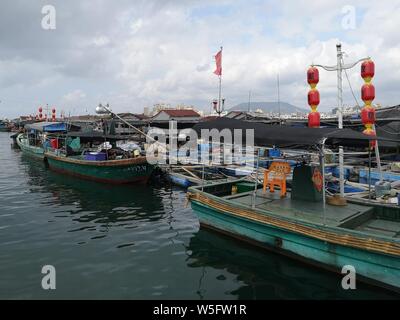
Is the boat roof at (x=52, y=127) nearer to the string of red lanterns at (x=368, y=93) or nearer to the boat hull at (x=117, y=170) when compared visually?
the boat hull at (x=117, y=170)

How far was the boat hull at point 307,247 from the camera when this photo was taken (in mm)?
6836

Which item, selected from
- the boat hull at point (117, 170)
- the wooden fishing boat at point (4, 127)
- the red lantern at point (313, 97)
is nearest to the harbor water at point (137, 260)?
the boat hull at point (117, 170)

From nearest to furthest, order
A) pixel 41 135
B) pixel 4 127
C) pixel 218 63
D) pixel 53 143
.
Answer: pixel 218 63 < pixel 53 143 < pixel 41 135 < pixel 4 127

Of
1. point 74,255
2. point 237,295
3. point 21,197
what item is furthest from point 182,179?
point 237,295

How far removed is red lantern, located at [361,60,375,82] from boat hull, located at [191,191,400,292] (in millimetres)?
8190

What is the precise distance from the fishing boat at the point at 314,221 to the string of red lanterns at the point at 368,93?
13.5 feet

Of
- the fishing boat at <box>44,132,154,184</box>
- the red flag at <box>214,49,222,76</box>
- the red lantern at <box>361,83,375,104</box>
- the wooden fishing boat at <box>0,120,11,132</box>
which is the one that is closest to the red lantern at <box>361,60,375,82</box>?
the red lantern at <box>361,83,375,104</box>

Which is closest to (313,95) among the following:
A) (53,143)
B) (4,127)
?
(53,143)

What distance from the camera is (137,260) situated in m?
9.16

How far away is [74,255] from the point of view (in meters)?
9.45

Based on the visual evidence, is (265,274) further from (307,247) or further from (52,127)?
(52,127)

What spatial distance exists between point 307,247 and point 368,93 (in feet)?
26.1

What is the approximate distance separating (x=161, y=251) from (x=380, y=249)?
596cm
